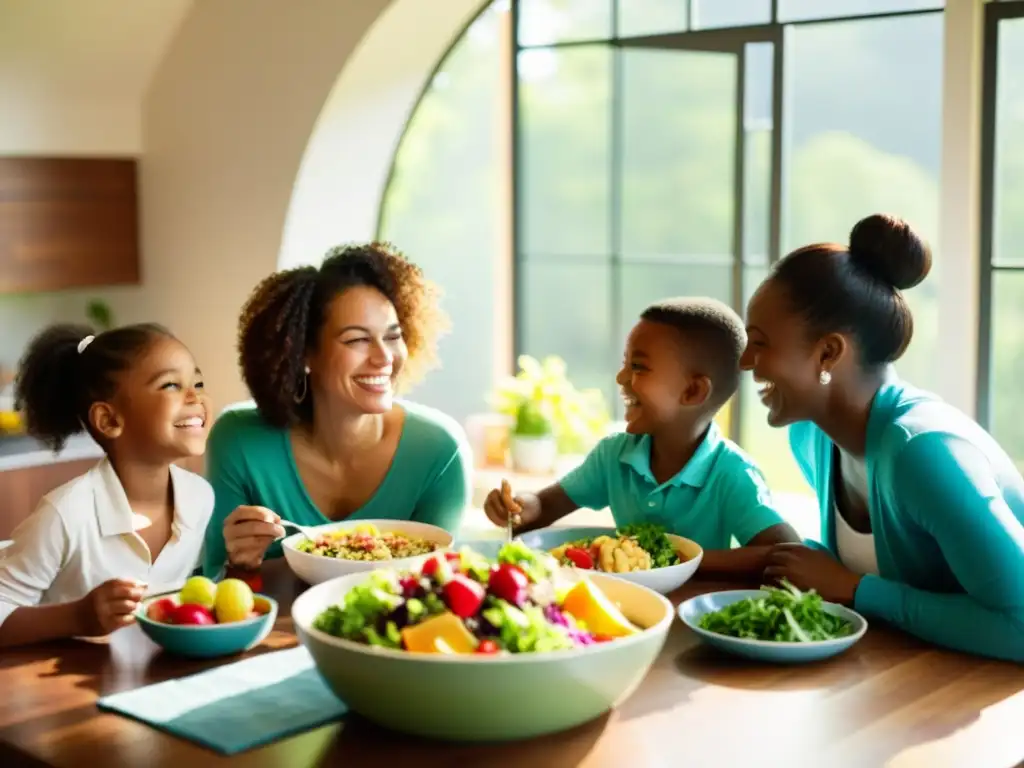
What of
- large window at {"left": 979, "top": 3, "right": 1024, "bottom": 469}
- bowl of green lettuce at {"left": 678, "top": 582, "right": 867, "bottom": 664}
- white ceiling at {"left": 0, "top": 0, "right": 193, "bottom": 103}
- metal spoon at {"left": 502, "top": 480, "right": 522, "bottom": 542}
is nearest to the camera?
bowl of green lettuce at {"left": 678, "top": 582, "right": 867, "bottom": 664}

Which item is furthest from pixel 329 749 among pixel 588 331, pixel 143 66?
pixel 588 331

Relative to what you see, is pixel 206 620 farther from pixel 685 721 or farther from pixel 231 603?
pixel 685 721

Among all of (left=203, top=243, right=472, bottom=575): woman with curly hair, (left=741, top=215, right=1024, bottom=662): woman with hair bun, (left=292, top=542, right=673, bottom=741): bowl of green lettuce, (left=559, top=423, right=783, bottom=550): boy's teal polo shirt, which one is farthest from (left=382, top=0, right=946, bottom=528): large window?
(left=292, top=542, right=673, bottom=741): bowl of green lettuce

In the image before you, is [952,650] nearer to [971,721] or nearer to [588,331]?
[971,721]

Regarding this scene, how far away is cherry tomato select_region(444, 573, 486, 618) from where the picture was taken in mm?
1688

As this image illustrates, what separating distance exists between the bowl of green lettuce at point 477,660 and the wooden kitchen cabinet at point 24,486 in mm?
3083

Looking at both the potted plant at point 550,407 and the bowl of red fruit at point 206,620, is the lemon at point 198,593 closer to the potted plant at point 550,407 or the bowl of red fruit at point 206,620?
the bowl of red fruit at point 206,620

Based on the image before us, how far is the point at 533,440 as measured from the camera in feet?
19.5

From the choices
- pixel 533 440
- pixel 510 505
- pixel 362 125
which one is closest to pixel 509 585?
pixel 510 505

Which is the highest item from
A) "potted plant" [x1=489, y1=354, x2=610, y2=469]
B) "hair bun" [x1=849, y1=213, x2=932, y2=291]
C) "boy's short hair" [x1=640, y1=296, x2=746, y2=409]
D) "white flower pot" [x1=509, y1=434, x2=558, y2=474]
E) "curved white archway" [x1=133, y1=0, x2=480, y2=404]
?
"curved white archway" [x1=133, y1=0, x2=480, y2=404]

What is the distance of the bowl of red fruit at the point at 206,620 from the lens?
6.51 ft

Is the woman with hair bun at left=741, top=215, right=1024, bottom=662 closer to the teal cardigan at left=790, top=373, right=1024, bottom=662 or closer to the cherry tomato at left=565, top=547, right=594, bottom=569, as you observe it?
the teal cardigan at left=790, top=373, right=1024, bottom=662

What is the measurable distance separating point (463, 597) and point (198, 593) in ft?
1.72

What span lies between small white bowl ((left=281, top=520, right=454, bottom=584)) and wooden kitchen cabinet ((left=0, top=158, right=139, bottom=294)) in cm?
282
